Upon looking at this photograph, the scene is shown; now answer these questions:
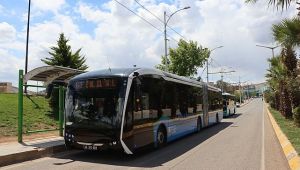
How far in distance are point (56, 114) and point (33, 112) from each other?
1.36m

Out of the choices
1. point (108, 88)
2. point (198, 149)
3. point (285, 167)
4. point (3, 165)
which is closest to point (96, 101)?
point (108, 88)

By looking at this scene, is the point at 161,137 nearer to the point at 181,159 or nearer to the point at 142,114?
the point at 142,114

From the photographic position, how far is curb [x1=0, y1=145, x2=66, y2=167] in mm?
11305

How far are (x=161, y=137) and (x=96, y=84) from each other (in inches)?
155

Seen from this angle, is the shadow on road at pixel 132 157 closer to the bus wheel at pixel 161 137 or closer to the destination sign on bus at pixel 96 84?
the bus wheel at pixel 161 137

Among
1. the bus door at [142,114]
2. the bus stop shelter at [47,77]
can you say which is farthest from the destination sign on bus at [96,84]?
the bus stop shelter at [47,77]

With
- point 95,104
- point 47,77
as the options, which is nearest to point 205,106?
point 47,77

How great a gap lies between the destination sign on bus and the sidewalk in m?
2.32

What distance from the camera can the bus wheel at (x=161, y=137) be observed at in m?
14.9

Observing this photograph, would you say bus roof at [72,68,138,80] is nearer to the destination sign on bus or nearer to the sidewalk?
the destination sign on bus

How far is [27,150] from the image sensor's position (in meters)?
12.5

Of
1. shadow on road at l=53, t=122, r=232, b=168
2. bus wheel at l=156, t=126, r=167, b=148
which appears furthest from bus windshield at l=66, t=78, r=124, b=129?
bus wheel at l=156, t=126, r=167, b=148

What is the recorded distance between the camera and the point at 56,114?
24672 millimetres

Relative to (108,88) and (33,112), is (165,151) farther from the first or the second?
(33,112)
